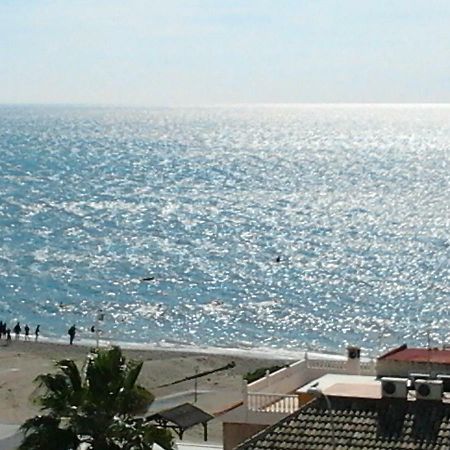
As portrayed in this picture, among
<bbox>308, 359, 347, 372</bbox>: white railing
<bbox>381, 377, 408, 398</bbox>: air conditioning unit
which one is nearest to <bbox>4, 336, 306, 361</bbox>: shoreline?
<bbox>308, 359, 347, 372</bbox>: white railing

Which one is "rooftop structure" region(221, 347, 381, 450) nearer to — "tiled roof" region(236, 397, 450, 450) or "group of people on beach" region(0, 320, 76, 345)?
"tiled roof" region(236, 397, 450, 450)

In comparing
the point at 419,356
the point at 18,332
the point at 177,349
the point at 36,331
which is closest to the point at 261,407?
the point at 419,356

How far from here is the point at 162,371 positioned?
47531 mm

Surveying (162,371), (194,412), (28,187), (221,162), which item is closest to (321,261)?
(162,371)

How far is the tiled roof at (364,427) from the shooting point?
1780 cm

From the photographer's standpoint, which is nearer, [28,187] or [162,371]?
[162,371]

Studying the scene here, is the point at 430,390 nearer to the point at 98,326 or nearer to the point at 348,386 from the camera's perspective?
the point at 348,386

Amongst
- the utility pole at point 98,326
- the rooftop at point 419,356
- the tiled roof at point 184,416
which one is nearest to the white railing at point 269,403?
the rooftop at point 419,356

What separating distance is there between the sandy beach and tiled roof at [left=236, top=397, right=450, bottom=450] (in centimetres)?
1576

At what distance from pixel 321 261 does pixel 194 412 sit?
51.4 m

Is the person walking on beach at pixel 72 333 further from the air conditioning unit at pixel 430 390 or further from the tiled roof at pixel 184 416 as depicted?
the air conditioning unit at pixel 430 390

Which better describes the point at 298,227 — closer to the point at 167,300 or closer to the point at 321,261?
the point at 321,261

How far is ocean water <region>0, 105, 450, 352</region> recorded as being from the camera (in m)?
63.1

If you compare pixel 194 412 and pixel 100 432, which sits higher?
pixel 100 432
